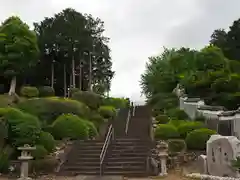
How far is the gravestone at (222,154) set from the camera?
14.2m

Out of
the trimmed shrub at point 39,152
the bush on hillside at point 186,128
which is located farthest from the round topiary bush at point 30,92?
the trimmed shrub at point 39,152

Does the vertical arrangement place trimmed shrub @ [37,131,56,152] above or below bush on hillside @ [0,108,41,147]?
below

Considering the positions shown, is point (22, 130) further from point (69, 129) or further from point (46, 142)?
point (69, 129)

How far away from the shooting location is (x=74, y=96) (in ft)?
101

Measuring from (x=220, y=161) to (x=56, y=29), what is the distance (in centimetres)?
3076

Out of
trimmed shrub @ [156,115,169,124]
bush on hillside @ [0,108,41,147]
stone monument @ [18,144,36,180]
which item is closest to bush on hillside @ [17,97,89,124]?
trimmed shrub @ [156,115,169,124]

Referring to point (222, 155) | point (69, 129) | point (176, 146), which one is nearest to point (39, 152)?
point (69, 129)

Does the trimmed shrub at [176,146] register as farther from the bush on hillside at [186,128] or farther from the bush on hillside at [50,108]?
the bush on hillside at [50,108]

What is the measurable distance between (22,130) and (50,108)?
8202 millimetres

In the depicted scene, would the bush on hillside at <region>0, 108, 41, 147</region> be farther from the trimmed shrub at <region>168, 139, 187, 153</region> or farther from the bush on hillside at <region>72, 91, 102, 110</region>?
the bush on hillside at <region>72, 91, 102, 110</region>

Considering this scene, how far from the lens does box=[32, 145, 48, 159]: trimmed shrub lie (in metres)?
16.9

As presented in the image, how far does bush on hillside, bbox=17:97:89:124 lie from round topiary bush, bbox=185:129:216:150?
988cm

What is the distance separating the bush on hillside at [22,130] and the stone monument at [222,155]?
8.47 m

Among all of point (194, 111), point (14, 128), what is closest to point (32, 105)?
point (14, 128)
